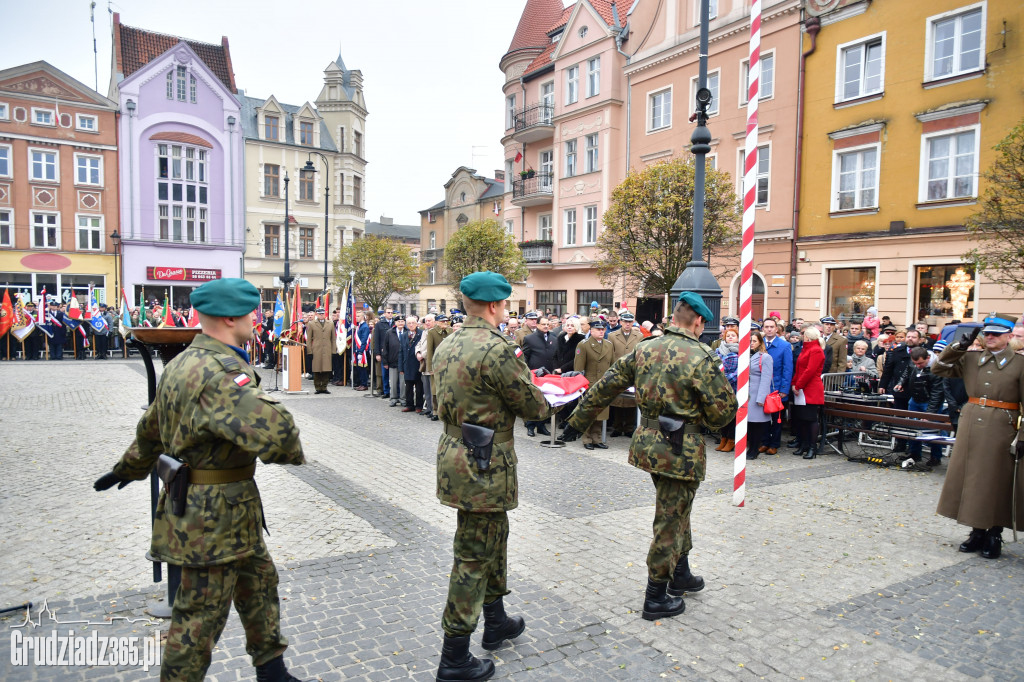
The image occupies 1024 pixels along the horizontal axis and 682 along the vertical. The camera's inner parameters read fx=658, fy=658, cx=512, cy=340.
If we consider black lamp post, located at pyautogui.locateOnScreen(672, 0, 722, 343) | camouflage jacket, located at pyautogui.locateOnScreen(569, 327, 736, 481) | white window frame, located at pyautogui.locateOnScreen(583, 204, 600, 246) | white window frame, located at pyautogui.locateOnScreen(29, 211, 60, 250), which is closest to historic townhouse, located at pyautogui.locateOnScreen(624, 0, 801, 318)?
white window frame, located at pyautogui.locateOnScreen(583, 204, 600, 246)

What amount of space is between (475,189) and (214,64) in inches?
853

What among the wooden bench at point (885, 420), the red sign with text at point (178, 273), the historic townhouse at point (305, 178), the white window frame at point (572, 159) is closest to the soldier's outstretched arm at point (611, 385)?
the wooden bench at point (885, 420)

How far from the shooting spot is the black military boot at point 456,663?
12.4 feet

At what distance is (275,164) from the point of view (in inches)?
1914

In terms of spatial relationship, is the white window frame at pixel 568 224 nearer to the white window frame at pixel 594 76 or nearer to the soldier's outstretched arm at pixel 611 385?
the white window frame at pixel 594 76

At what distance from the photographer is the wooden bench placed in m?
9.13

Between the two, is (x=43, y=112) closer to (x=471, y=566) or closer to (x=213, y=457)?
(x=213, y=457)

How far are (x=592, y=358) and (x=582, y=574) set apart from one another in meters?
6.25

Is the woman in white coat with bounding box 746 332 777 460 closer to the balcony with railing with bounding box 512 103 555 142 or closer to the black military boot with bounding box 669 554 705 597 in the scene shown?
the black military boot with bounding box 669 554 705 597

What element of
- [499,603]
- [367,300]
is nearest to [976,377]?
[499,603]

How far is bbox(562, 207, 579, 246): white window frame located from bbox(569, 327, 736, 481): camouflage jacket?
1176 inches

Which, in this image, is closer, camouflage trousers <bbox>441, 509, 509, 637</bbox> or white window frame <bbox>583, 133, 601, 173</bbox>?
camouflage trousers <bbox>441, 509, 509, 637</bbox>

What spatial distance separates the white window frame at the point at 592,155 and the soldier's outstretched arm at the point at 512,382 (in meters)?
29.6

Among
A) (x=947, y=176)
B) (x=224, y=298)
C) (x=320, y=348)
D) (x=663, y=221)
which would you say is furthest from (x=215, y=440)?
(x=947, y=176)
